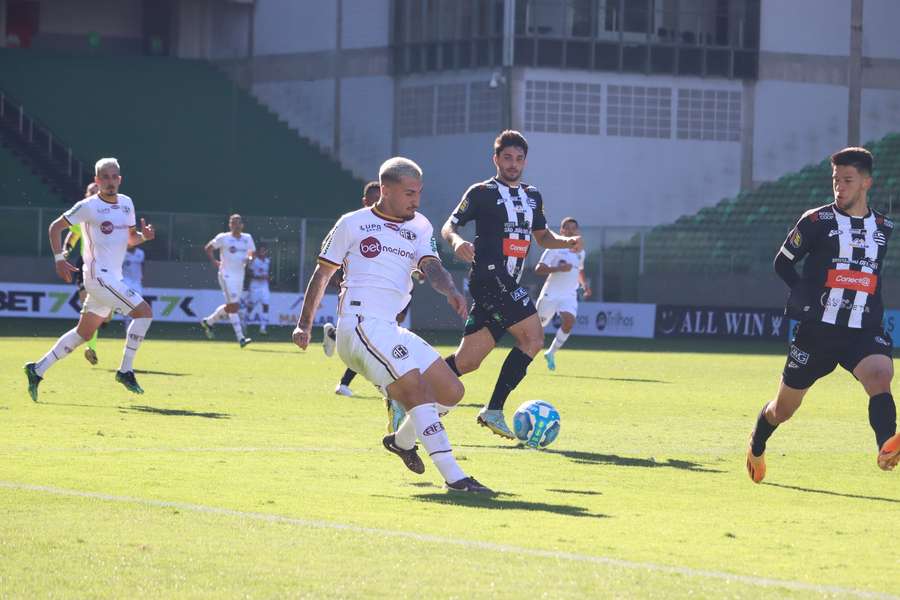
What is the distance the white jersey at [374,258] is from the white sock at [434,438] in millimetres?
591

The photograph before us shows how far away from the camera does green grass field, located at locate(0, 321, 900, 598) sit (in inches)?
275

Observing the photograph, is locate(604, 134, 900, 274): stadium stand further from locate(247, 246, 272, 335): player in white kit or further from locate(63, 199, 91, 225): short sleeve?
locate(63, 199, 91, 225): short sleeve

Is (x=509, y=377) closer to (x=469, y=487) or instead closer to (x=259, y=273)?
(x=469, y=487)

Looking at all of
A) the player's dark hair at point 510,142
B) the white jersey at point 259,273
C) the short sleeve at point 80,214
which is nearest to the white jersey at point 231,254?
the white jersey at point 259,273

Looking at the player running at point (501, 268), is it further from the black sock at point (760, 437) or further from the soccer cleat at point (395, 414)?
the black sock at point (760, 437)

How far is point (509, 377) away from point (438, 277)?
362 cm

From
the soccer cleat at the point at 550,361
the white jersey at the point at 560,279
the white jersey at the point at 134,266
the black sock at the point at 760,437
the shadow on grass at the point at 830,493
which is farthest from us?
the white jersey at the point at 134,266

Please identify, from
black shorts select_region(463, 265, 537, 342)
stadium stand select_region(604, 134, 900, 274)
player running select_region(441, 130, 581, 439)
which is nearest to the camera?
player running select_region(441, 130, 581, 439)

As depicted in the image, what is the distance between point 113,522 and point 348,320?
2.15m

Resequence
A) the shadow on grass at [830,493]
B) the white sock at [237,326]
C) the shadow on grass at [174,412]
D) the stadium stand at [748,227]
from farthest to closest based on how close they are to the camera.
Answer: the stadium stand at [748,227] < the white sock at [237,326] < the shadow on grass at [174,412] < the shadow on grass at [830,493]

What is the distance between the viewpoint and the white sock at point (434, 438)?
9.80m

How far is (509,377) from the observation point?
13.4 meters

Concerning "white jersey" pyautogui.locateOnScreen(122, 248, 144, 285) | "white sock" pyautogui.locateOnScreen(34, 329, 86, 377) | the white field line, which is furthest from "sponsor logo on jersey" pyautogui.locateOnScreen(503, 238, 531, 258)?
"white jersey" pyautogui.locateOnScreen(122, 248, 144, 285)

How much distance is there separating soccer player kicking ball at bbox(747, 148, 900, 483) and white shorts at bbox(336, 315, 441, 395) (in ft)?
8.05
